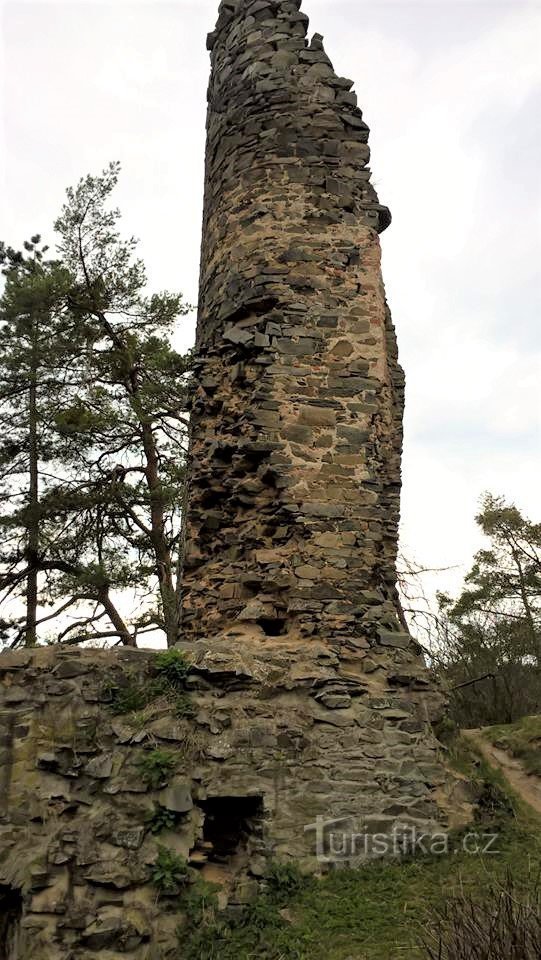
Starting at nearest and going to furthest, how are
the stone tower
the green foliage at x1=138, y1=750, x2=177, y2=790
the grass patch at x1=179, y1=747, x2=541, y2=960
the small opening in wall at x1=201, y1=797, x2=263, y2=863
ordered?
the grass patch at x1=179, y1=747, x2=541, y2=960
the green foliage at x1=138, y1=750, x2=177, y2=790
the small opening in wall at x1=201, y1=797, x2=263, y2=863
the stone tower

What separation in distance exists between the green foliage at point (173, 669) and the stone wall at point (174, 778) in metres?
0.06

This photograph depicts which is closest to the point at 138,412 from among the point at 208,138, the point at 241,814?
the point at 208,138

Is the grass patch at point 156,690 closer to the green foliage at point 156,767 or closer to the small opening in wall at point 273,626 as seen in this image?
the green foliage at point 156,767

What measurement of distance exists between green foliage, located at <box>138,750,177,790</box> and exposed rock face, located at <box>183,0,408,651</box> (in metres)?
1.31

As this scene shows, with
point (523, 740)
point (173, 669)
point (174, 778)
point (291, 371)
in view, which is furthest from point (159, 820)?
point (523, 740)

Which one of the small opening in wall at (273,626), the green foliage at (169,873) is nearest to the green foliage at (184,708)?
the green foliage at (169,873)

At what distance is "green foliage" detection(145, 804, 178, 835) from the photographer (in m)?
5.35

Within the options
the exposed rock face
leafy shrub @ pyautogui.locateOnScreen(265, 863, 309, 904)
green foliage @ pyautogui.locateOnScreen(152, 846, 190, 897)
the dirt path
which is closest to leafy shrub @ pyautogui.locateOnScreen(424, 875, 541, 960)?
leafy shrub @ pyautogui.locateOnScreen(265, 863, 309, 904)

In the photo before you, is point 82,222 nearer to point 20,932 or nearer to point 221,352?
point 221,352

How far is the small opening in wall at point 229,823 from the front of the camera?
5652 mm

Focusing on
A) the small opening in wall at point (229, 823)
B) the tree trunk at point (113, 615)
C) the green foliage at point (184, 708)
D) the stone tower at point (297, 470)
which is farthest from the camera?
the tree trunk at point (113, 615)

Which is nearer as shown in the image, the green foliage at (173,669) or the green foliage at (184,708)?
the green foliage at (184,708)

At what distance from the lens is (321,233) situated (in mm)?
7574

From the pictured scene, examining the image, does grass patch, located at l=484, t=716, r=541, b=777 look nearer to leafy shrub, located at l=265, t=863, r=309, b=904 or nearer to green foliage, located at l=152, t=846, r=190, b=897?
leafy shrub, located at l=265, t=863, r=309, b=904
